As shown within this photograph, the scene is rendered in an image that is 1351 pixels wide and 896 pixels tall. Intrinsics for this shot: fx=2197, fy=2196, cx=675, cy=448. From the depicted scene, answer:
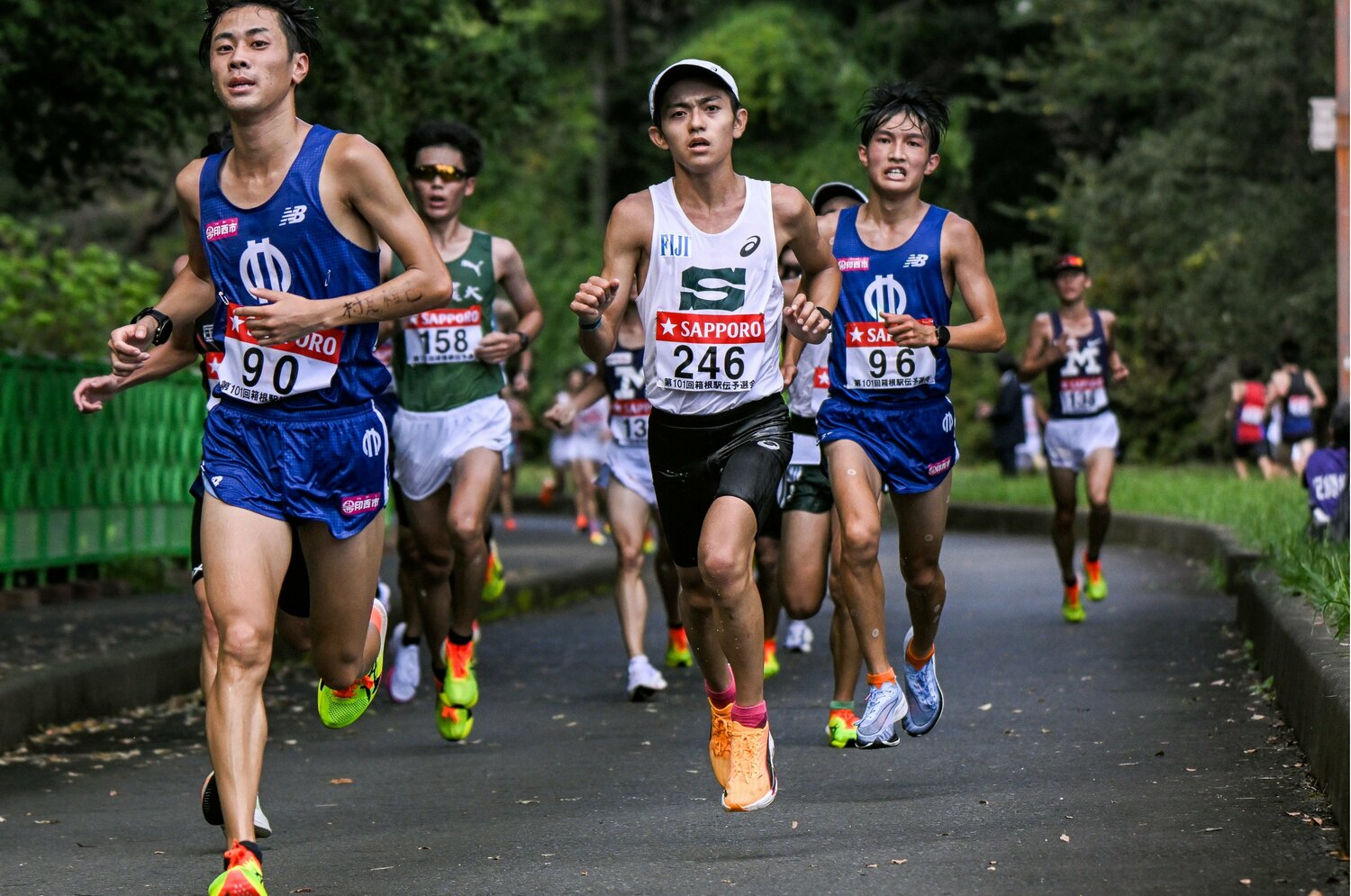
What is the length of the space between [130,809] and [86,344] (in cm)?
1023

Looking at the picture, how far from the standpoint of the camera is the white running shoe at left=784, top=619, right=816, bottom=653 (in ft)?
40.4

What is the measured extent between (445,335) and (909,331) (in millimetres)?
3103

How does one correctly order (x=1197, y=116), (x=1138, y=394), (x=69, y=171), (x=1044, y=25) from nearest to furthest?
(x=69, y=171) < (x=1197, y=116) < (x=1138, y=394) < (x=1044, y=25)

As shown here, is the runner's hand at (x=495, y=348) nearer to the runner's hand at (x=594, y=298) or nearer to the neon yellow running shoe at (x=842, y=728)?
the neon yellow running shoe at (x=842, y=728)

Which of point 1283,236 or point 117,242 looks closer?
point 1283,236

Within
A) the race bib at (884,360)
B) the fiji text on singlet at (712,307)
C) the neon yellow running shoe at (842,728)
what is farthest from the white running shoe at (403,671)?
the fiji text on singlet at (712,307)

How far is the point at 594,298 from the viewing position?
20.6ft

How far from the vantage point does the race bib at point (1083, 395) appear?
14000 millimetres

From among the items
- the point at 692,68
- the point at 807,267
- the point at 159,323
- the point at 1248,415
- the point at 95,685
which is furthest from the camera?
the point at 1248,415

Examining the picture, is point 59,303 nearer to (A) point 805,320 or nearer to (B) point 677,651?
(B) point 677,651

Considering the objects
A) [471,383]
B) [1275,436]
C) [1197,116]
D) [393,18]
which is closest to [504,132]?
[393,18]

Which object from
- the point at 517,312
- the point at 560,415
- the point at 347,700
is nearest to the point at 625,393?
the point at 560,415

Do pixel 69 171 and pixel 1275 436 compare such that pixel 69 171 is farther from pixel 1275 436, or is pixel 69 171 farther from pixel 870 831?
pixel 1275 436

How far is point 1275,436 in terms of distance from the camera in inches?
1013
